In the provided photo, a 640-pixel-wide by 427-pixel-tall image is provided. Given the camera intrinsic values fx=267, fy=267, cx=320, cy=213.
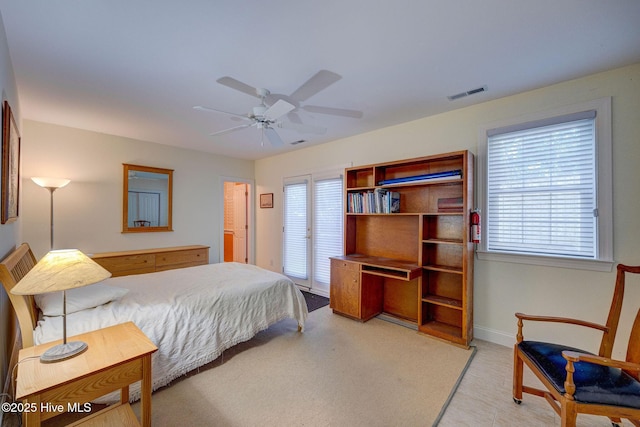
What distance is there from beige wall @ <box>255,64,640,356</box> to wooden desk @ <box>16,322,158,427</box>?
310cm

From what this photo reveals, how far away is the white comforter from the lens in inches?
77.5

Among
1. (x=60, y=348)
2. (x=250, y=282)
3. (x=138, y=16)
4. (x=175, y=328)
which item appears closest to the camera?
(x=60, y=348)

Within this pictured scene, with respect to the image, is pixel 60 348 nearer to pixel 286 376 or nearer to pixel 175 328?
pixel 175 328

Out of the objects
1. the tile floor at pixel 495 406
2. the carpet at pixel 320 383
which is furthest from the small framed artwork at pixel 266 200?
the tile floor at pixel 495 406

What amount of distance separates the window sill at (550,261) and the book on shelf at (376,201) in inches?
42.5

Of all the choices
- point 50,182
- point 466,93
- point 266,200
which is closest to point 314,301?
point 266,200

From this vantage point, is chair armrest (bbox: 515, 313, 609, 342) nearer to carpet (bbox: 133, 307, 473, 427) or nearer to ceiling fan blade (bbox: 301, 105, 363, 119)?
carpet (bbox: 133, 307, 473, 427)

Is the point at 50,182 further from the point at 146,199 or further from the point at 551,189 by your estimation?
the point at 551,189

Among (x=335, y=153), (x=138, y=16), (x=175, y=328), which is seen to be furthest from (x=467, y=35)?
(x=175, y=328)

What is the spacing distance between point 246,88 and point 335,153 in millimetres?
2108

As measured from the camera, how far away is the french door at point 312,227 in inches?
173

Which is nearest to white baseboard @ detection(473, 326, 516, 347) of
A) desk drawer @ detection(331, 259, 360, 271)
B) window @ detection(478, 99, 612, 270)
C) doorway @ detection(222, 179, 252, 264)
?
window @ detection(478, 99, 612, 270)

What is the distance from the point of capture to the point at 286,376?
7.37 feet

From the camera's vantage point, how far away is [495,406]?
191 centimetres
